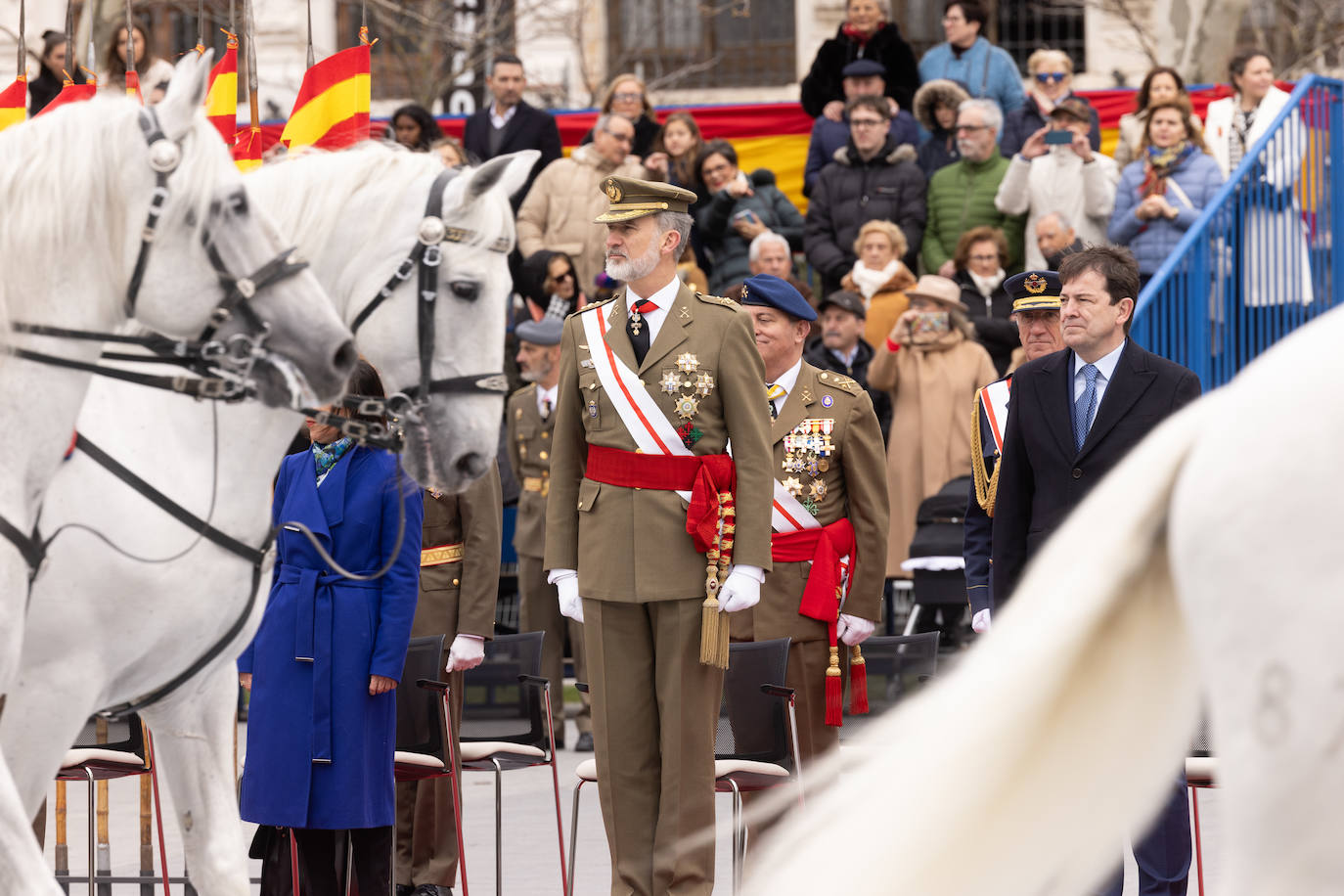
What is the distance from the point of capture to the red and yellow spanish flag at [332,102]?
→ 8016 mm

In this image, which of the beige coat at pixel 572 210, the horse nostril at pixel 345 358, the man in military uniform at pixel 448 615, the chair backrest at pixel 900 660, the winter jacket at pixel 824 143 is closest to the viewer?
the horse nostril at pixel 345 358

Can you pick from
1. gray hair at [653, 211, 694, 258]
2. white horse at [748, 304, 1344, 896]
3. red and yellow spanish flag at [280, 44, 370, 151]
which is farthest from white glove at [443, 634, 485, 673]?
white horse at [748, 304, 1344, 896]

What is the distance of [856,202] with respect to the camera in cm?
1231

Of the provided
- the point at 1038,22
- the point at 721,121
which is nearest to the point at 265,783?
the point at 721,121

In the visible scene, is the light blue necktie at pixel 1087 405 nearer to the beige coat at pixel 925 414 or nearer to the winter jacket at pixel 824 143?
the beige coat at pixel 925 414

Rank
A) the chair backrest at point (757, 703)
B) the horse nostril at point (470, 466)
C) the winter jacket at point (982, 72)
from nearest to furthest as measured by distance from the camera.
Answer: the horse nostril at point (470, 466) < the chair backrest at point (757, 703) < the winter jacket at point (982, 72)

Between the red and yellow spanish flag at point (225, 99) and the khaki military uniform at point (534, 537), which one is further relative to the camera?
the khaki military uniform at point (534, 537)

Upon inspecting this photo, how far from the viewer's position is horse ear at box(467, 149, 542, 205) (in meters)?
5.61

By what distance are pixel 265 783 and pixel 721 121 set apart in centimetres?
994

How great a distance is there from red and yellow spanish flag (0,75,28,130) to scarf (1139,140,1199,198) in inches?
254

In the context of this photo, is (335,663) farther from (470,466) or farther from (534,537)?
(534,537)

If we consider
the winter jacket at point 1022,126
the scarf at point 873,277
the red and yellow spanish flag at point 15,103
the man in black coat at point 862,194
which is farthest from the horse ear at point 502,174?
the winter jacket at point 1022,126

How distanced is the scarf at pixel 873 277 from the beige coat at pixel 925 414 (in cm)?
88

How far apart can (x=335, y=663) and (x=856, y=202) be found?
710 centimetres
